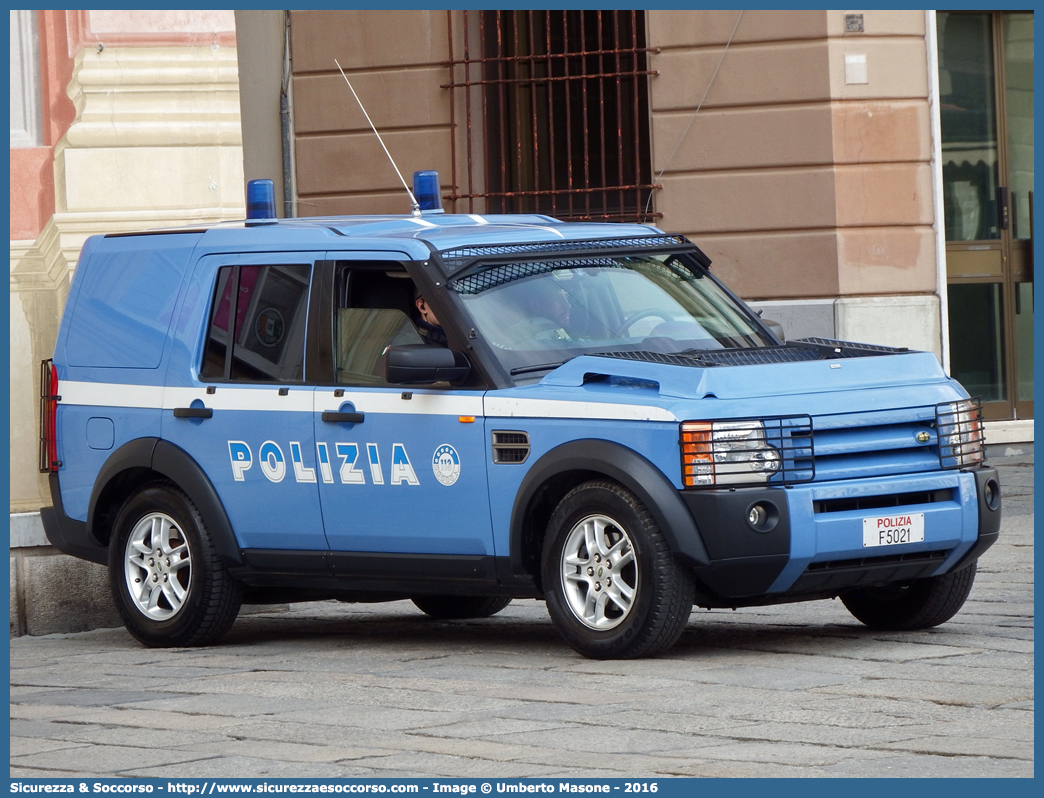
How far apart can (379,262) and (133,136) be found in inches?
104

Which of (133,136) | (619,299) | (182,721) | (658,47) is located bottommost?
(182,721)

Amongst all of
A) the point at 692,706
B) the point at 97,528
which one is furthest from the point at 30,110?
the point at 692,706

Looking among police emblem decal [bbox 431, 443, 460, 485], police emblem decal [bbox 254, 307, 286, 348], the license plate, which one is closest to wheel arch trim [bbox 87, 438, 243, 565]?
police emblem decal [bbox 254, 307, 286, 348]

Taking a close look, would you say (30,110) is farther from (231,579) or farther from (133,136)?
(231,579)

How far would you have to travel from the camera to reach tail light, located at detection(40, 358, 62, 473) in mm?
9133

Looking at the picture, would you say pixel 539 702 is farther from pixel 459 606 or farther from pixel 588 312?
pixel 459 606

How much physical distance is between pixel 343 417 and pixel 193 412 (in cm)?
89

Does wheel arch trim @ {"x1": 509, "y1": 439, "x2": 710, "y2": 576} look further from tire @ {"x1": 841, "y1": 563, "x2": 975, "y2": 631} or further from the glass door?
the glass door

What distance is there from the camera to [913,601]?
25.7 feet

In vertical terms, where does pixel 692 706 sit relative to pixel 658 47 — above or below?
below

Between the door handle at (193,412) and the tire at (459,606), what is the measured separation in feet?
4.94

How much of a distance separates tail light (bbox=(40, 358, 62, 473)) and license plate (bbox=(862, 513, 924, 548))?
4019 millimetres

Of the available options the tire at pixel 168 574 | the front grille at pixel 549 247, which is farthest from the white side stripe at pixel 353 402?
the front grille at pixel 549 247

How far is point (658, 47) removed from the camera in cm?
1520
